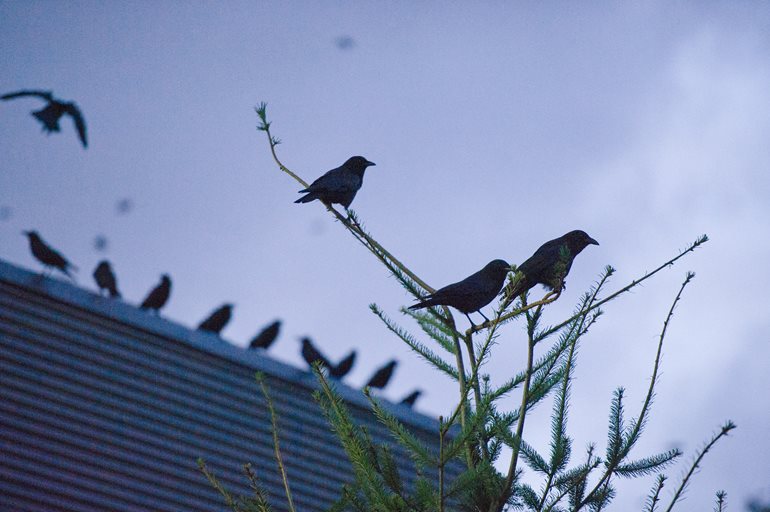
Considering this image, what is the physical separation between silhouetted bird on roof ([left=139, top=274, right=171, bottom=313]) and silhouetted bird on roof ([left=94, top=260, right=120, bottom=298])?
48.6 inches

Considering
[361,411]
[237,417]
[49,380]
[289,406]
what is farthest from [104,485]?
[361,411]

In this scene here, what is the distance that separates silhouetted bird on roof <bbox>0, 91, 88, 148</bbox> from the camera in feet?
19.8

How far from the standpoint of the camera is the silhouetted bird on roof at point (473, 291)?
2.50m

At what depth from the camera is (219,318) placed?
36.8 feet

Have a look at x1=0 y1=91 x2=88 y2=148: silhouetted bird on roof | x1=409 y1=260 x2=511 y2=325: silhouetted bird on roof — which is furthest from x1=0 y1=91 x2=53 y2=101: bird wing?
x1=409 y1=260 x2=511 y2=325: silhouetted bird on roof

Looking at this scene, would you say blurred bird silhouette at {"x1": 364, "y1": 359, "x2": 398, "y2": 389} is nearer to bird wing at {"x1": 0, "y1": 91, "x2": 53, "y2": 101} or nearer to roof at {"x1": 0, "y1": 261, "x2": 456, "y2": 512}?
roof at {"x1": 0, "y1": 261, "x2": 456, "y2": 512}

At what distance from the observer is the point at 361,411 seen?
27.1 ft

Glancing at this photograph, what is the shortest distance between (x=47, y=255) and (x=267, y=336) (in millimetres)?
4221

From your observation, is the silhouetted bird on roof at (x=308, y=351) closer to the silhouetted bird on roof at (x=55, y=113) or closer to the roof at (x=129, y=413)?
the roof at (x=129, y=413)

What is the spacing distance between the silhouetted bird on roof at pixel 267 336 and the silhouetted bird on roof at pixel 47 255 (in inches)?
152

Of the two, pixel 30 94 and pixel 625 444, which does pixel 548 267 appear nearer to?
pixel 625 444

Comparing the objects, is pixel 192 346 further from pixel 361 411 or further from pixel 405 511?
pixel 405 511

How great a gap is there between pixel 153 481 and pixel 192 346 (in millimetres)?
1419

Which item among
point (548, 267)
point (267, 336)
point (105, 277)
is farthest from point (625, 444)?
point (267, 336)
